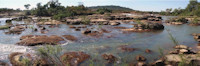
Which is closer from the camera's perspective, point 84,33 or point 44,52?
point 44,52

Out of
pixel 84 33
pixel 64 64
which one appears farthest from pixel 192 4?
pixel 64 64

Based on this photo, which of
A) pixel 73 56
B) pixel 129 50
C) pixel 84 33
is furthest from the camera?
pixel 84 33

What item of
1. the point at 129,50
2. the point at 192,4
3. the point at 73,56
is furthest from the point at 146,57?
the point at 192,4

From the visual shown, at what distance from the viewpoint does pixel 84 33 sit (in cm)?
2175

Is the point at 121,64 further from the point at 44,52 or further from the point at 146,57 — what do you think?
the point at 44,52

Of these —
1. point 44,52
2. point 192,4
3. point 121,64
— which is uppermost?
point 192,4

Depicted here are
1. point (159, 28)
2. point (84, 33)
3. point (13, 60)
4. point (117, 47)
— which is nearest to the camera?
point (13, 60)

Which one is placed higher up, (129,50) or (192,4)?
(192,4)

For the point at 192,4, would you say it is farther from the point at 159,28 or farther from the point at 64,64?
the point at 64,64

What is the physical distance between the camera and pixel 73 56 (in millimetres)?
11750

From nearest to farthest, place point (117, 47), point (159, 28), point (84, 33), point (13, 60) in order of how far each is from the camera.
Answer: point (13, 60) → point (117, 47) → point (84, 33) → point (159, 28)

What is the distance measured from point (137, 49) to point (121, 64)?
3.92 metres

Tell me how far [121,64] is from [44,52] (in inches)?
200

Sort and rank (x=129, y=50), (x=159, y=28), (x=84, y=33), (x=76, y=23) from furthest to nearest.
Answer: (x=76, y=23) → (x=159, y=28) → (x=84, y=33) → (x=129, y=50)
